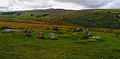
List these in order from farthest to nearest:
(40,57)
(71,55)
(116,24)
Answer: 1. (116,24)
2. (71,55)
3. (40,57)

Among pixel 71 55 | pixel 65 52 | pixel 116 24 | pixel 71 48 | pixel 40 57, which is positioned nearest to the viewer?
pixel 40 57

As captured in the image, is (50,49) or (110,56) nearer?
(110,56)

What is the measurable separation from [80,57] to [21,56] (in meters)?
9.31

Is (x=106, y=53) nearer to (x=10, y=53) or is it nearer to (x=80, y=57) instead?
(x=80, y=57)

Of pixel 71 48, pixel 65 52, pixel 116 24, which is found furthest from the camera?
pixel 116 24

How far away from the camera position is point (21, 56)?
45094mm

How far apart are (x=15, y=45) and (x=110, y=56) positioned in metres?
19.6

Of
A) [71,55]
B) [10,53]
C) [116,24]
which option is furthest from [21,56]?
[116,24]

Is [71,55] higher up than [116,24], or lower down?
higher up

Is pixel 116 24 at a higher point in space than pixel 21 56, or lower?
lower

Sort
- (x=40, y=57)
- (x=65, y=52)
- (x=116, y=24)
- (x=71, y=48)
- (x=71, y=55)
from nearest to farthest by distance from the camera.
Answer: (x=40, y=57), (x=71, y=55), (x=65, y=52), (x=71, y=48), (x=116, y=24)

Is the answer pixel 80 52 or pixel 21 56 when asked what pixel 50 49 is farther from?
pixel 21 56

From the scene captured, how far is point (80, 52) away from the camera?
5062 centimetres

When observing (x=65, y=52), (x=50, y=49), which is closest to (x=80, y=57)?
(x=65, y=52)
